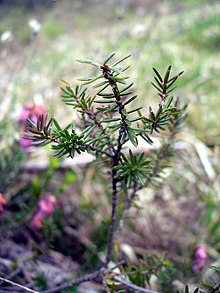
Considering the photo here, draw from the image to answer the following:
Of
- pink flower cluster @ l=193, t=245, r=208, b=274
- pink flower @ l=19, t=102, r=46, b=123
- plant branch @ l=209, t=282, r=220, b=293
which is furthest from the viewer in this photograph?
pink flower @ l=19, t=102, r=46, b=123

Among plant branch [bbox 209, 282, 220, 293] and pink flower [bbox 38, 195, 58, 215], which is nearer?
plant branch [bbox 209, 282, 220, 293]

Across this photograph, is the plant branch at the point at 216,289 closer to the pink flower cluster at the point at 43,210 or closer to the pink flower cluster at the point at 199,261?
the pink flower cluster at the point at 199,261

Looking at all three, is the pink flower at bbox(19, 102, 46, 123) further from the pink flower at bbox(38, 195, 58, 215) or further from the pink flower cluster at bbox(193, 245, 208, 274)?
the pink flower cluster at bbox(193, 245, 208, 274)

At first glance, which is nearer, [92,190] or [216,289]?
[216,289]

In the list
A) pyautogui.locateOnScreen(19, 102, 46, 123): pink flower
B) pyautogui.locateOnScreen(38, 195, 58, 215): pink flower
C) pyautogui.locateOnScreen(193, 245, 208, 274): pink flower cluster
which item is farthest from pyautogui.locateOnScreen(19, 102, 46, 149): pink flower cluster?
pyautogui.locateOnScreen(193, 245, 208, 274): pink flower cluster

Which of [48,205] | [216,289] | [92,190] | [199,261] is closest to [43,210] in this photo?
[48,205]

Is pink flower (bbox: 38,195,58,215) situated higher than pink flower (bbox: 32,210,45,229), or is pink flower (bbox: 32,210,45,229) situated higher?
pink flower (bbox: 38,195,58,215)

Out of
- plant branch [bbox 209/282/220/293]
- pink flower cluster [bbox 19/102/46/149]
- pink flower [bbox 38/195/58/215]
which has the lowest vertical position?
plant branch [bbox 209/282/220/293]

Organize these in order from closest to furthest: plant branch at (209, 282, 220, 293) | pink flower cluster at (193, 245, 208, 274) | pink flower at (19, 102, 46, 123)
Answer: plant branch at (209, 282, 220, 293) < pink flower cluster at (193, 245, 208, 274) < pink flower at (19, 102, 46, 123)

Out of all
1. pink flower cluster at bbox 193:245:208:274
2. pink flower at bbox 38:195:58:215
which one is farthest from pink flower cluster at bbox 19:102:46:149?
pink flower cluster at bbox 193:245:208:274

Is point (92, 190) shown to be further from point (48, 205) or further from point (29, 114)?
point (29, 114)
